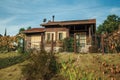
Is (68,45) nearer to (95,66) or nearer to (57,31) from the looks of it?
(95,66)

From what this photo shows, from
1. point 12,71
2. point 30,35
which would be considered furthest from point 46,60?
point 30,35

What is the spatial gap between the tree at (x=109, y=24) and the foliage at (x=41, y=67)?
40282 millimetres

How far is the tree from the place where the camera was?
53.8 meters

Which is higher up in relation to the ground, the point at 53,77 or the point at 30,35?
the point at 30,35

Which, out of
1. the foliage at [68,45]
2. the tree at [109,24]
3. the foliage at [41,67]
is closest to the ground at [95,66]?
the foliage at [41,67]

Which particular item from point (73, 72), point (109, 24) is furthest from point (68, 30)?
point (109, 24)

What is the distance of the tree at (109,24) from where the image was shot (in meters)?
53.8

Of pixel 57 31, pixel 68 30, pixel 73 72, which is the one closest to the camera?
pixel 73 72

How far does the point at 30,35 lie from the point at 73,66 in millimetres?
23695

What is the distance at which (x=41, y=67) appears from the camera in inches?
583

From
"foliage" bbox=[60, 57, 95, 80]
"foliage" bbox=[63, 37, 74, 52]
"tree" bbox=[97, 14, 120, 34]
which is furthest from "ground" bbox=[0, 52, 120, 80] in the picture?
"tree" bbox=[97, 14, 120, 34]

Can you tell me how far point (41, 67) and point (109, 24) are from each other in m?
42.3

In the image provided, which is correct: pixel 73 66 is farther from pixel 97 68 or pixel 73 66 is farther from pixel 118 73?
pixel 118 73

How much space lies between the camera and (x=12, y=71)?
16844 mm
